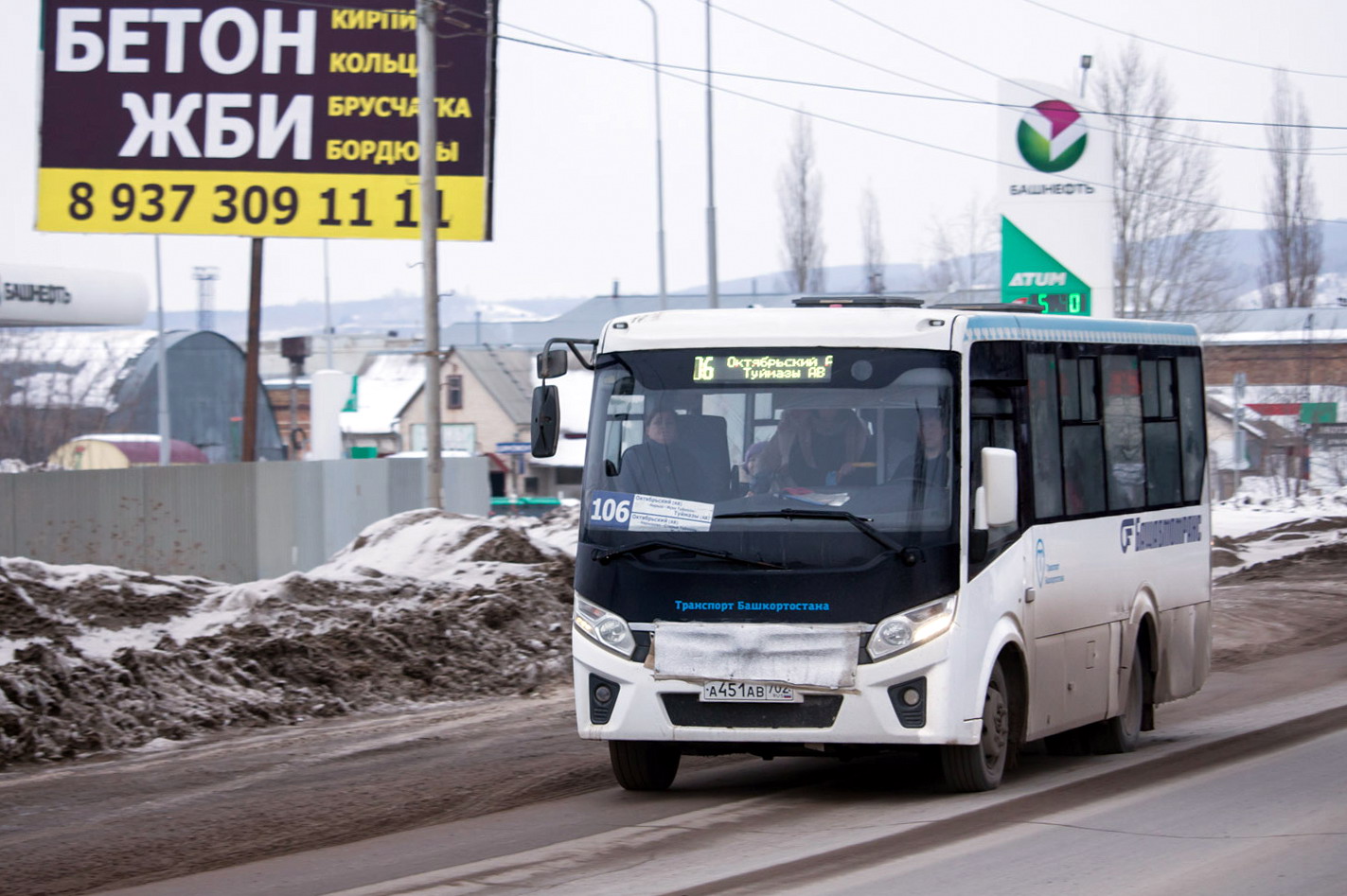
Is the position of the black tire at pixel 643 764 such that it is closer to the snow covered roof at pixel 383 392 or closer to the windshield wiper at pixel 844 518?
the windshield wiper at pixel 844 518

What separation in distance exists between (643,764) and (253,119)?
18.6m

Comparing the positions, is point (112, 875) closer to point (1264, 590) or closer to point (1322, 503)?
point (1264, 590)

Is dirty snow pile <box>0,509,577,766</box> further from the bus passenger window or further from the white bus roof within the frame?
the bus passenger window

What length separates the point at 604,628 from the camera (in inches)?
355

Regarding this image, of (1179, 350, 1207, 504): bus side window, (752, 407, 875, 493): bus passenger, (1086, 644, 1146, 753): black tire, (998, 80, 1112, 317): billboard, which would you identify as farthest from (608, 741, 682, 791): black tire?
(998, 80, 1112, 317): billboard

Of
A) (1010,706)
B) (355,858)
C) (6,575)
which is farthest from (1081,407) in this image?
(6,575)

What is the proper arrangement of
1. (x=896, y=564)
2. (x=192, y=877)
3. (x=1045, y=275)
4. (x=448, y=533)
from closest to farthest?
(x=192, y=877)
(x=896, y=564)
(x=448, y=533)
(x=1045, y=275)

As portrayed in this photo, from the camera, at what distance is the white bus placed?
862 cm

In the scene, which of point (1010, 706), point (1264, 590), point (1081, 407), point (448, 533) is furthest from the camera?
point (1264, 590)

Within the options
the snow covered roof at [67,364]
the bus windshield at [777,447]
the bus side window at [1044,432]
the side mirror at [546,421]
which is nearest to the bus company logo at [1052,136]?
the bus side window at [1044,432]

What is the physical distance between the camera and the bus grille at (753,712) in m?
8.60

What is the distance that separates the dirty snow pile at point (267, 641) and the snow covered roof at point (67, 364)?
130 ft

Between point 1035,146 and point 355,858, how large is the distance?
21.0 meters

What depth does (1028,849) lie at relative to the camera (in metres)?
7.74
